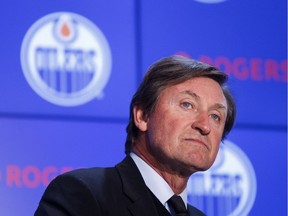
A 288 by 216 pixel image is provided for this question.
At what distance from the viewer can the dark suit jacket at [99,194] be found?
1.46 metres

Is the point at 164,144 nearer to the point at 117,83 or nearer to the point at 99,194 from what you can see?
the point at 99,194

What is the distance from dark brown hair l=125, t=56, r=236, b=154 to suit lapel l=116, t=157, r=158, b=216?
0.10 metres

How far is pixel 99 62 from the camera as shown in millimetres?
2184

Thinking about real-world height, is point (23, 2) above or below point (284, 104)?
above

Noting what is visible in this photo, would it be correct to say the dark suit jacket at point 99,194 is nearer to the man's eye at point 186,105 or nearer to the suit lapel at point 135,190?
the suit lapel at point 135,190

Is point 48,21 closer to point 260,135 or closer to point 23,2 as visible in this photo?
point 23,2

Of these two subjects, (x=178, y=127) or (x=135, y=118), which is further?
(x=135, y=118)

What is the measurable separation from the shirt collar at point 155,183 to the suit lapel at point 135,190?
16 millimetres

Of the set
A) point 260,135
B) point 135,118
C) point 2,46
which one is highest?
point 2,46

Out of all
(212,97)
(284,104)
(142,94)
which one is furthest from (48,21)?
(284,104)

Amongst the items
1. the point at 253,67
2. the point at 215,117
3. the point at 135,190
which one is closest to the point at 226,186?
the point at 253,67

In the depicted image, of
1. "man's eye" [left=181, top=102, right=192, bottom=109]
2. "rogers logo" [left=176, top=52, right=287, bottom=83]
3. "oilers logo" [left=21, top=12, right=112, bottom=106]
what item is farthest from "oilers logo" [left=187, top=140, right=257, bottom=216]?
"man's eye" [left=181, top=102, right=192, bottom=109]

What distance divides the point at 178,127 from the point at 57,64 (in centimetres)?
61

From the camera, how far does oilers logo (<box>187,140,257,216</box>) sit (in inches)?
88.7
